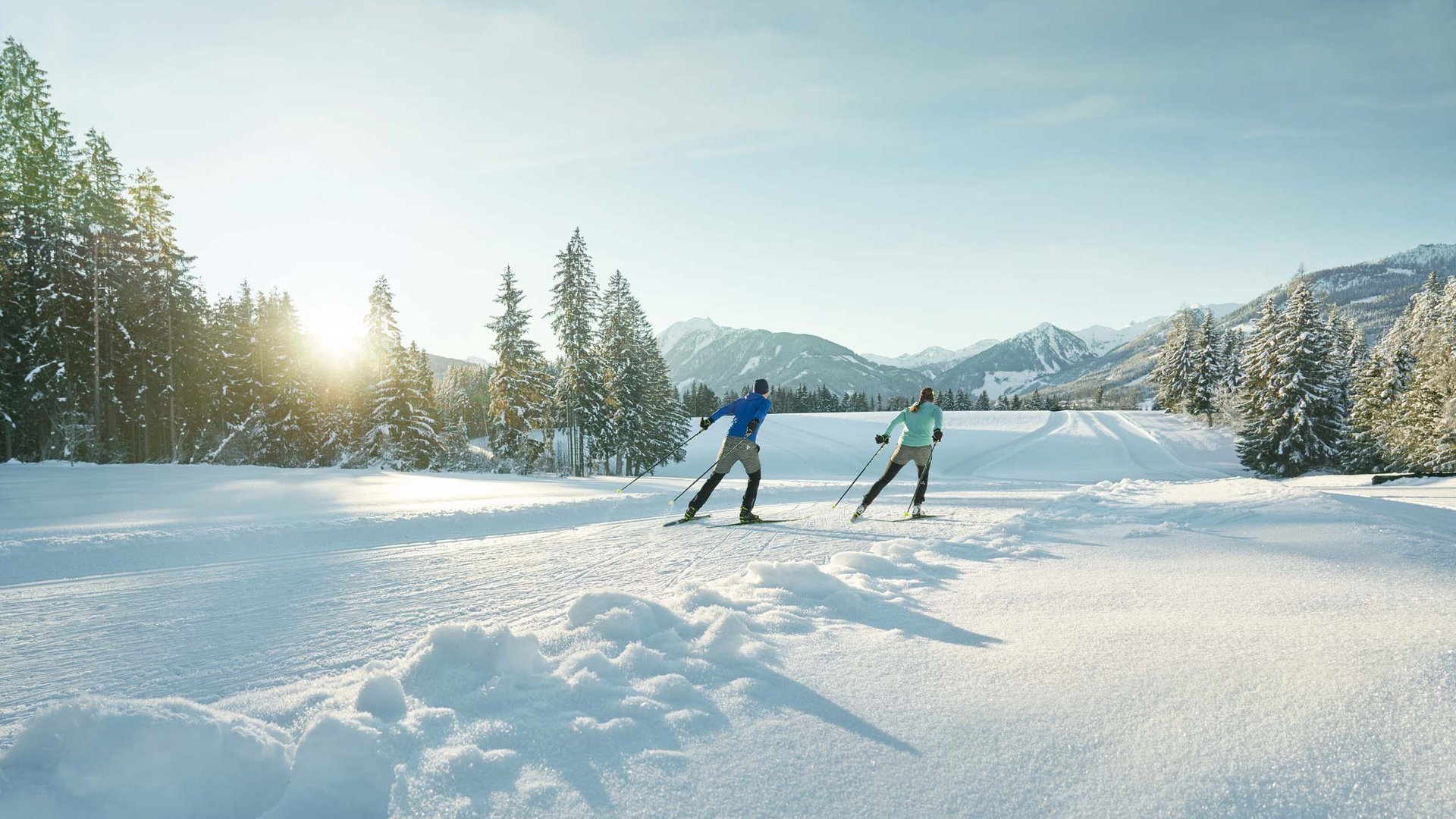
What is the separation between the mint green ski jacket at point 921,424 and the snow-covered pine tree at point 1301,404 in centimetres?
3786

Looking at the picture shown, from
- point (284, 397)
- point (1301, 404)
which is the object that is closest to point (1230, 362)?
point (1301, 404)

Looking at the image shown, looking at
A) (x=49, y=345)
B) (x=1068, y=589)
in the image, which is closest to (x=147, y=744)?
(x=1068, y=589)

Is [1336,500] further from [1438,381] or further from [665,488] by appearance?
[1438,381]

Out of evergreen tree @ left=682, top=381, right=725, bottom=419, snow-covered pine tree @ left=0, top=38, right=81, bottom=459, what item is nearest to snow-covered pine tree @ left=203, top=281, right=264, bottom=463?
snow-covered pine tree @ left=0, top=38, right=81, bottom=459

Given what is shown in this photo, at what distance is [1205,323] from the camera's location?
56.1 m

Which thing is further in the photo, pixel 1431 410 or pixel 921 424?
A: pixel 1431 410

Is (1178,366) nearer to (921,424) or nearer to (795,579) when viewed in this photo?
(921,424)

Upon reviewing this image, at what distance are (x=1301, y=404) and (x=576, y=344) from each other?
4214 centimetres

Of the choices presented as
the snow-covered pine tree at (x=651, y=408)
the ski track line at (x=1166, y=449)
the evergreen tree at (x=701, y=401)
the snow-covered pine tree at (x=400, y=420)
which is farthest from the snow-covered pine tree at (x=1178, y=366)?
the snow-covered pine tree at (x=400, y=420)

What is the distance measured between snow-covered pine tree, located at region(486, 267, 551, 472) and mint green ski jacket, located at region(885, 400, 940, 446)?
96.8 feet

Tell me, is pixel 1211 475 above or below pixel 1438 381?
below

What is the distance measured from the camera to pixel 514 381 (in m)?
36.5

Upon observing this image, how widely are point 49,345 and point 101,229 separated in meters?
5.44

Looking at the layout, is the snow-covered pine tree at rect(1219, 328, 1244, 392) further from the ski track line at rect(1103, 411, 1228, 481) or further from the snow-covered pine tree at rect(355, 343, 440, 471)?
the snow-covered pine tree at rect(355, 343, 440, 471)
